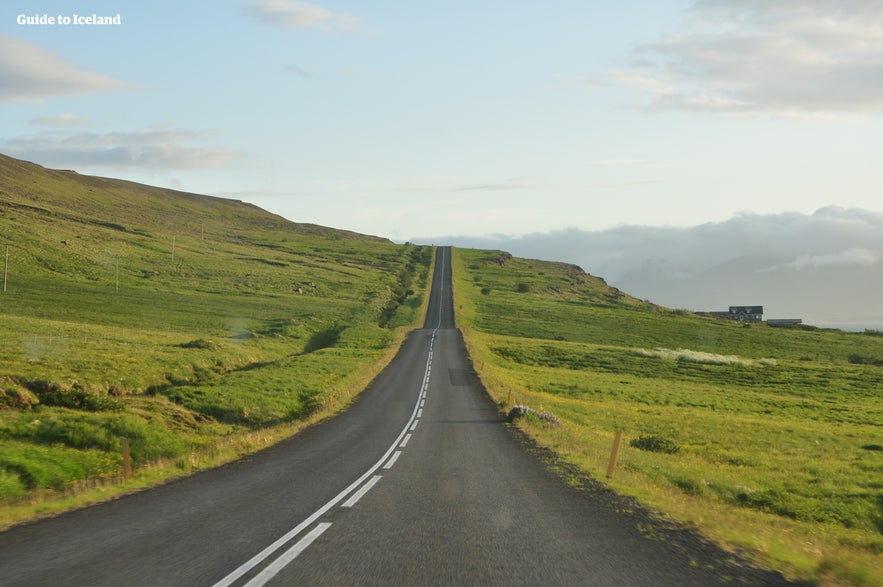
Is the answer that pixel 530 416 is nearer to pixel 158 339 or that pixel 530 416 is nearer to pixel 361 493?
pixel 361 493

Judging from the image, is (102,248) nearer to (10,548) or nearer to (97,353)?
(97,353)

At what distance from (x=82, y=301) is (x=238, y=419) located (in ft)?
185

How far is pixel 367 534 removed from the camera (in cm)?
→ 938

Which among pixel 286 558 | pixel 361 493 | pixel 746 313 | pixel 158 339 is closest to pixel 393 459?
pixel 361 493

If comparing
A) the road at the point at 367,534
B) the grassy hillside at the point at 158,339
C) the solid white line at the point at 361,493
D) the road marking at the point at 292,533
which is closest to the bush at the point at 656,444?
the road at the point at 367,534

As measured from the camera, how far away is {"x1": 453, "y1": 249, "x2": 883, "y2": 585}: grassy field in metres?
13.0

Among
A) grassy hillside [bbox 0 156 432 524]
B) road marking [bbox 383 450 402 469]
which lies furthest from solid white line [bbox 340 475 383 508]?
grassy hillside [bbox 0 156 432 524]

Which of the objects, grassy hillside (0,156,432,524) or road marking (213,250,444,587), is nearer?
road marking (213,250,444,587)

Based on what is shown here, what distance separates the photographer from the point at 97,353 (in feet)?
144

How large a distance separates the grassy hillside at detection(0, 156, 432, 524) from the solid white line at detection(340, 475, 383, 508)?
16.7 feet

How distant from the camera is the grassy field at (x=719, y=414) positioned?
13039 millimetres

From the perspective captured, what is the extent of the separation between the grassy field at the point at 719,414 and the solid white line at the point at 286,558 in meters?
5.83

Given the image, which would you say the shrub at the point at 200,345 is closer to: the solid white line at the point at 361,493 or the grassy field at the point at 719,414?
the grassy field at the point at 719,414

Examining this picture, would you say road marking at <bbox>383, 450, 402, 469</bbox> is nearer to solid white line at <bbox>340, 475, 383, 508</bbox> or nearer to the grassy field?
solid white line at <bbox>340, 475, 383, 508</bbox>
